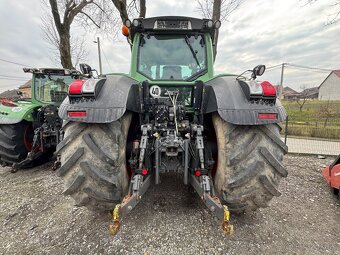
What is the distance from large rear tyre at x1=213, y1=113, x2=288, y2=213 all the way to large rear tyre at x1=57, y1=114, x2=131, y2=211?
37.3 inches

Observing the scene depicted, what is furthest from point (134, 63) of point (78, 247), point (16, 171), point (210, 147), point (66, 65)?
point (66, 65)

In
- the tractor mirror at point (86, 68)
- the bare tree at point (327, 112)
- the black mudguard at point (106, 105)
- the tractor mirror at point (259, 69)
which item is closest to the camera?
the black mudguard at point (106, 105)

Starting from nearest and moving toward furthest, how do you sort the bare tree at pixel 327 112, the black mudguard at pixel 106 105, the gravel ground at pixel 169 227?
the black mudguard at pixel 106 105 < the gravel ground at pixel 169 227 < the bare tree at pixel 327 112

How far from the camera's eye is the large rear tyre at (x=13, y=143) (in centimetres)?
398

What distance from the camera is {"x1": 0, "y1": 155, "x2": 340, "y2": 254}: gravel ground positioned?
1.94 m

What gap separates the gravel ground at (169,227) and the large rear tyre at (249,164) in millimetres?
444

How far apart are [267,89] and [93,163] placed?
1.67 meters

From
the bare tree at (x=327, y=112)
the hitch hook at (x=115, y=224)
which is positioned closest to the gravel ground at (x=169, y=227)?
the hitch hook at (x=115, y=224)

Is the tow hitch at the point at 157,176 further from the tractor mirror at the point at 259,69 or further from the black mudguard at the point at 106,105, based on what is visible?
the tractor mirror at the point at 259,69

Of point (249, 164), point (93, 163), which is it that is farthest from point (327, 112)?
point (93, 163)

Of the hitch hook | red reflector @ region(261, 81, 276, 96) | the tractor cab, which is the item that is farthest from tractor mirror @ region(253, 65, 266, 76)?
the tractor cab

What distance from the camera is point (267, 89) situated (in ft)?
5.99

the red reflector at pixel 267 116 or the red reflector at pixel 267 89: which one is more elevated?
the red reflector at pixel 267 89

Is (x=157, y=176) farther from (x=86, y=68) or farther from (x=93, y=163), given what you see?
(x=86, y=68)
